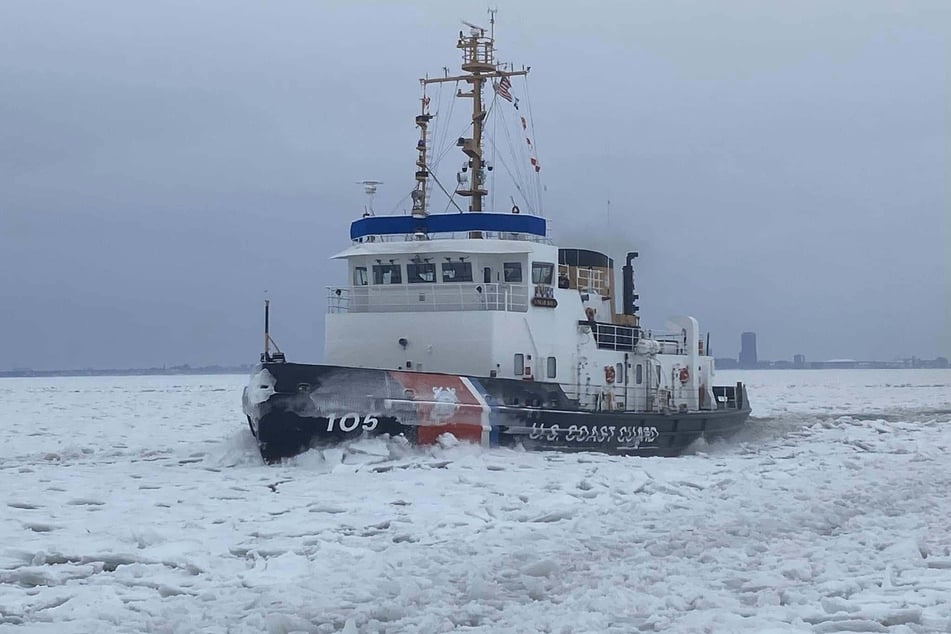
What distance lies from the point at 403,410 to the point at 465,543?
5.71m

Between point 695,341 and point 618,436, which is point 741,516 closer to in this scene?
point 618,436

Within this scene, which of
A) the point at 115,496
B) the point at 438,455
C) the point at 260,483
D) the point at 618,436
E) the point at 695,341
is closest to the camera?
the point at 115,496

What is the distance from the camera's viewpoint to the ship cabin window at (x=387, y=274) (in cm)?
1927

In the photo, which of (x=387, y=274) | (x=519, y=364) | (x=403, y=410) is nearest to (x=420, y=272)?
(x=387, y=274)

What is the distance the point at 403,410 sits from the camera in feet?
51.1

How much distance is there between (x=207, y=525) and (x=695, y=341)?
1496cm

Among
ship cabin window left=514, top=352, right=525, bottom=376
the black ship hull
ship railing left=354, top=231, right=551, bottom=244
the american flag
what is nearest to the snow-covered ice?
the black ship hull

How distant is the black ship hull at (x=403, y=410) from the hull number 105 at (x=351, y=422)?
15 mm

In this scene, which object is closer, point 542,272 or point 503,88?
point 542,272

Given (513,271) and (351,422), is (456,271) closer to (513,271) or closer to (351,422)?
(513,271)

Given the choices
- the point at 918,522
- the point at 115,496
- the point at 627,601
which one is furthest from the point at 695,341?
the point at 627,601

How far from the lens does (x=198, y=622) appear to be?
24.1 feet

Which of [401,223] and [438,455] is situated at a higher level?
[401,223]

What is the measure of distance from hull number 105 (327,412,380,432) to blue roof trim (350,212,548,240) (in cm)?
490
